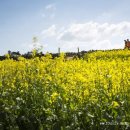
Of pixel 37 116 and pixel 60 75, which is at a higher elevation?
pixel 60 75

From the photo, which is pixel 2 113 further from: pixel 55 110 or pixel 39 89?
pixel 55 110

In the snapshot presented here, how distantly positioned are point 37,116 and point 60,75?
2.05 metres

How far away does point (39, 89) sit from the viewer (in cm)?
775

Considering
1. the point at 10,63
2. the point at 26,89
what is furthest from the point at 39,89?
the point at 10,63

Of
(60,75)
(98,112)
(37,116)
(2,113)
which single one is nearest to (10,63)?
(60,75)

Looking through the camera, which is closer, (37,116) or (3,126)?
(37,116)

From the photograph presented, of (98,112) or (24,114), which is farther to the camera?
(24,114)

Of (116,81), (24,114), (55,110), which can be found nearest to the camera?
(55,110)

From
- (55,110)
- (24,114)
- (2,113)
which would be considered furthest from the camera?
(2,113)

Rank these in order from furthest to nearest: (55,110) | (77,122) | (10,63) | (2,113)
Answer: (10,63)
(2,113)
(55,110)
(77,122)

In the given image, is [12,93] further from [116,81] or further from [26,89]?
[116,81]

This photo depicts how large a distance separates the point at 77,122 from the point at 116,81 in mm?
2521

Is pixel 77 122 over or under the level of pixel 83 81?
under

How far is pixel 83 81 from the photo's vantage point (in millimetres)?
7070
